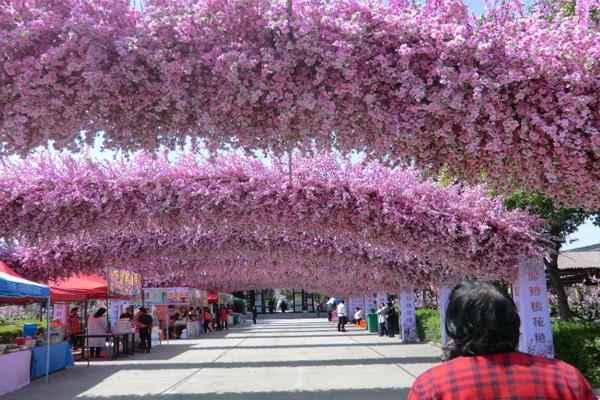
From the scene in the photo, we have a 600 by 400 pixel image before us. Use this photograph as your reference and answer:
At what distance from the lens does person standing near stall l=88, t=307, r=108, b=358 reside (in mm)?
19109

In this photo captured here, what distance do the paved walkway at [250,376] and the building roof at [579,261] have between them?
8513mm

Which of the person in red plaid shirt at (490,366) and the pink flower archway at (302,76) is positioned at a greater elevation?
the pink flower archway at (302,76)

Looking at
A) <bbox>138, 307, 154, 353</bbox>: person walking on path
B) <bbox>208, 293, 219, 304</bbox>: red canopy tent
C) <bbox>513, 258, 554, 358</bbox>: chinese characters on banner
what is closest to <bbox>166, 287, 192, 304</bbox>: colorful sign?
<bbox>138, 307, 154, 353</bbox>: person walking on path

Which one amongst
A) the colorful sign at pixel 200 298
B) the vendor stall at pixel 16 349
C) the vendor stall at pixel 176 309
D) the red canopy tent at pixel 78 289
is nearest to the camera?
the vendor stall at pixel 16 349

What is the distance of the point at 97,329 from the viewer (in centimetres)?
1955

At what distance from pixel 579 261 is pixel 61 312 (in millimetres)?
21777

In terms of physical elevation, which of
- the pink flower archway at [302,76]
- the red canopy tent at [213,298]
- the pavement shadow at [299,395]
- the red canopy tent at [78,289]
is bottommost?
the pavement shadow at [299,395]

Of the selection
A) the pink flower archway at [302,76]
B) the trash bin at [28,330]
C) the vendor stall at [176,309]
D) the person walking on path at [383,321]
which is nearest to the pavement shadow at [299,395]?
the pink flower archway at [302,76]

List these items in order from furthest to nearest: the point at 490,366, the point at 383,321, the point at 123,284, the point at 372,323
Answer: the point at 372,323 < the point at 383,321 < the point at 123,284 < the point at 490,366

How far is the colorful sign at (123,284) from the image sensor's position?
1747 centimetres

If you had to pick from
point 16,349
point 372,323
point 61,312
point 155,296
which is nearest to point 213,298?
point 372,323

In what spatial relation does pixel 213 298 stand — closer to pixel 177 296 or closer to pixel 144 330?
pixel 177 296

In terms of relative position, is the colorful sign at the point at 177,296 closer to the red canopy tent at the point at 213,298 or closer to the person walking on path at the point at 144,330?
the person walking on path at the point at 144,330

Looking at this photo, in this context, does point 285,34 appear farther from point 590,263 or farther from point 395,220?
point 590,263
